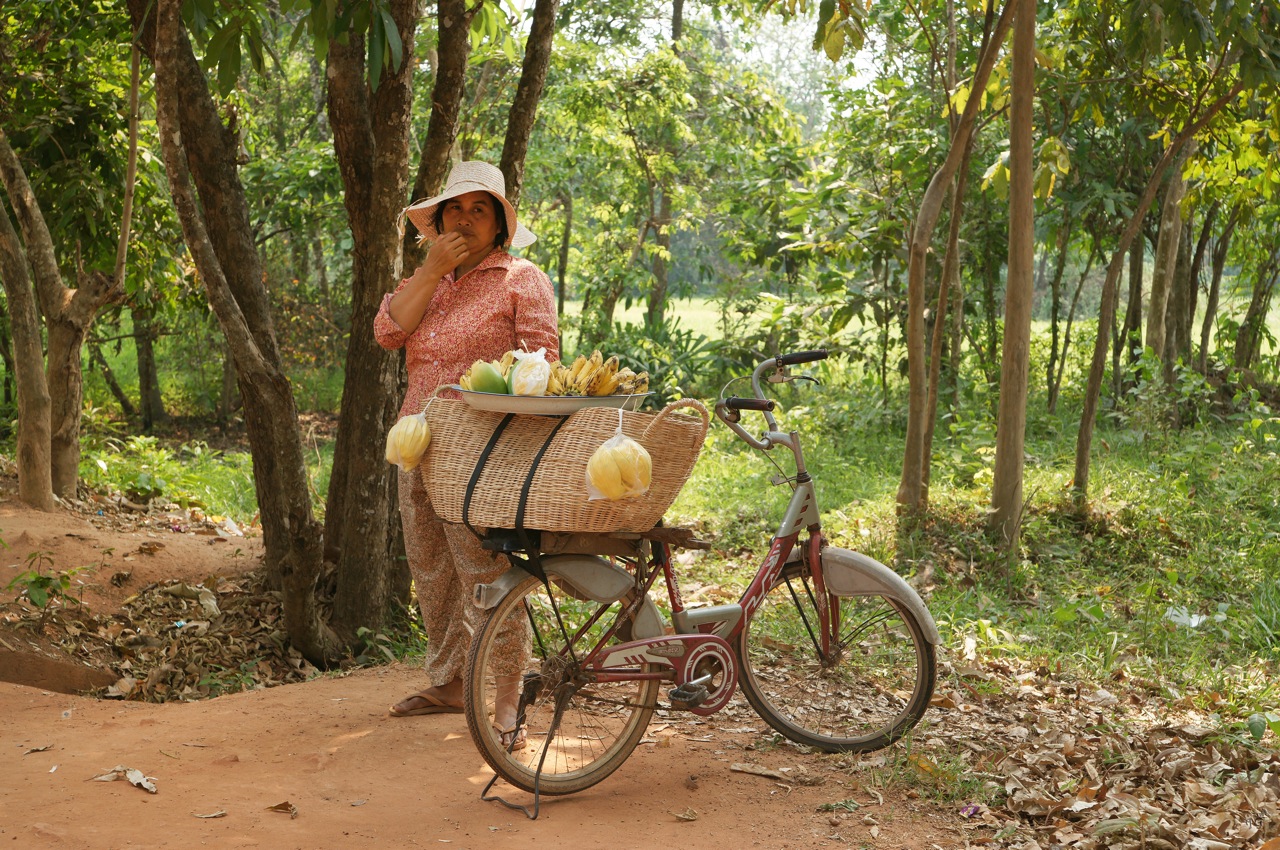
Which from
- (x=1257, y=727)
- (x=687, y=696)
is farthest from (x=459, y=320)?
(x=1257, y=727)

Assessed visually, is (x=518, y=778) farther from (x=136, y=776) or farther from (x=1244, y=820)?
(x=1244, y=820)

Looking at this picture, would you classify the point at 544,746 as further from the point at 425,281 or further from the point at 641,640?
the point at 425,281

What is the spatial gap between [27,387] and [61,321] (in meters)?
0.47

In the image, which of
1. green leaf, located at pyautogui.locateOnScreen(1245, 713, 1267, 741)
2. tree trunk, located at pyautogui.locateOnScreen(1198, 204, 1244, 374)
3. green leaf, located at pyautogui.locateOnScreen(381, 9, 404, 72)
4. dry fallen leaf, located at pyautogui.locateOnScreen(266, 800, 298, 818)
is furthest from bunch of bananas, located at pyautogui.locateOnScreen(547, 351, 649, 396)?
tree trunk, located at pyautogui.locateOnScreen(1198, 204, 1244, 374)

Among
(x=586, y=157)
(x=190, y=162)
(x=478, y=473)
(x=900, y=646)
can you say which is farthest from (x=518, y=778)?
(x=586, y=157)

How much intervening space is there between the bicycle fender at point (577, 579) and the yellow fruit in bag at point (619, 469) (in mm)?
473

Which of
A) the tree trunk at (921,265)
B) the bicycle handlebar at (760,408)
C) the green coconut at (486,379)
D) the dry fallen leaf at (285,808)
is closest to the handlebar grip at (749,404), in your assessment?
the bicycle handlebar at (760,408)

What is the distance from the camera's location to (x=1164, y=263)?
28.7ft

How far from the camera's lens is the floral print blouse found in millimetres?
3625

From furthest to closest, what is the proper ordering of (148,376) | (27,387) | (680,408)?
(148,376) < (27,387) < (680,408)

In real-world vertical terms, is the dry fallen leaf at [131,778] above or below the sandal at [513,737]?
below

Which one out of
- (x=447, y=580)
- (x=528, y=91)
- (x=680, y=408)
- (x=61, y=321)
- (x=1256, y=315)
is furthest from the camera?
(x=1256, y=315)

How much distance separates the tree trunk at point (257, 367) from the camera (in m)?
4.67

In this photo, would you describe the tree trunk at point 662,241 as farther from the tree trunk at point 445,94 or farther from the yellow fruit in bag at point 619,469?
the yellow fruit in bag at point 619,469
